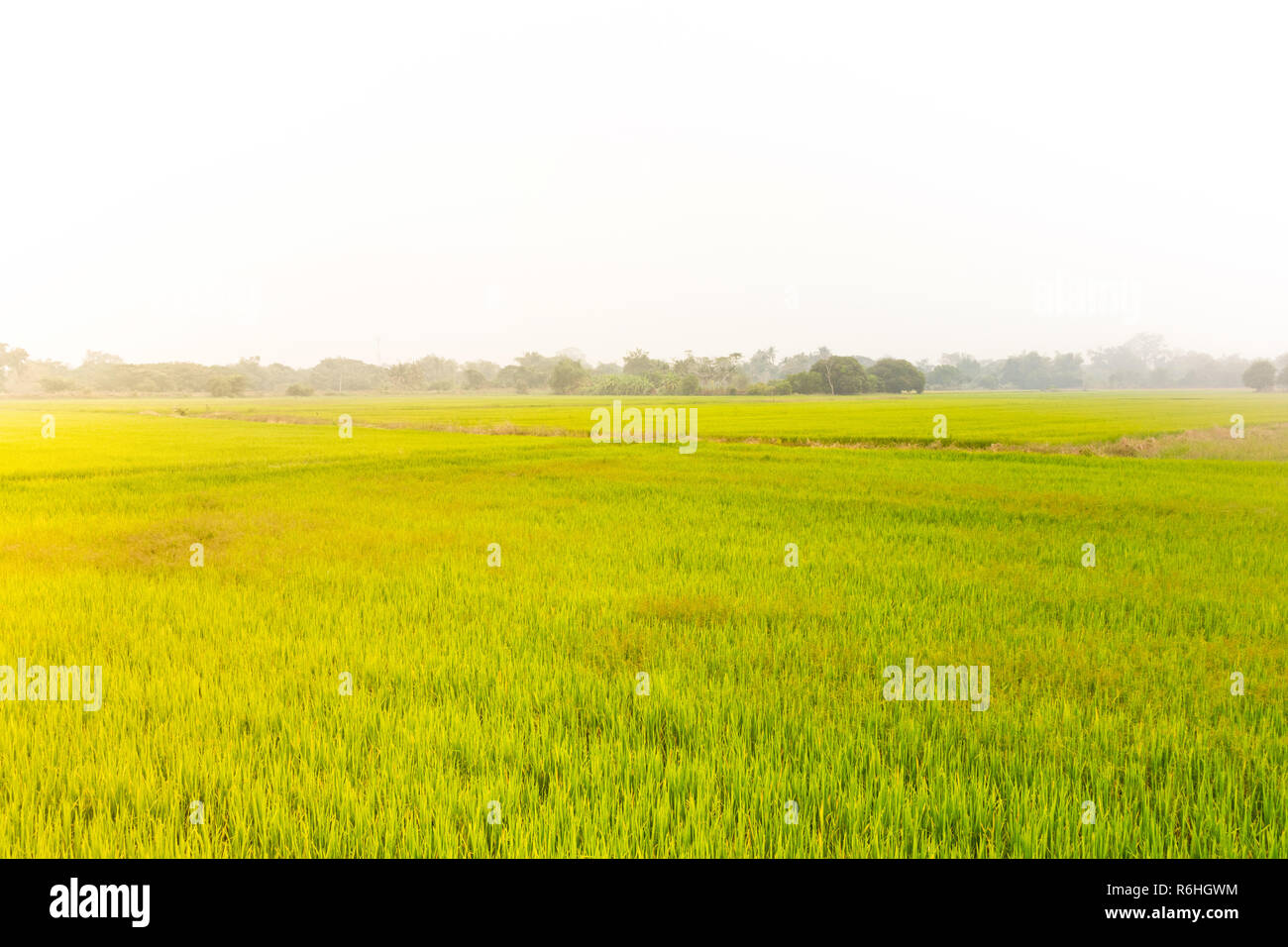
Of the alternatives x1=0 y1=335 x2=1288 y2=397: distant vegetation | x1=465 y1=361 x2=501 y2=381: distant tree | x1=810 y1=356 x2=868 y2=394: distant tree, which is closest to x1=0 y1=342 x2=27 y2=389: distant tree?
x1=0 y1=335 x2=1288 y2=397: distant vegetation

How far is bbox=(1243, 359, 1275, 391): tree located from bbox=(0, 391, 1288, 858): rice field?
136 m

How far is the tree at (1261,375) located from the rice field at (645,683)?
5350 inches

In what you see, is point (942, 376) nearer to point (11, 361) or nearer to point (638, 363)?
point (638, 363)

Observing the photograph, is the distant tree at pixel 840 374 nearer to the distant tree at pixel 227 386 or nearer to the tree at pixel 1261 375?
the tree at pixel 1261 375

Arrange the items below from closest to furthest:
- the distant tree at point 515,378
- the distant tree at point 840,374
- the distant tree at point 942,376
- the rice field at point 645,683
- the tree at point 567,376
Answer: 1. the rice field at point 645,683
2. the distant tree at point 840,374
3. the tree at point 567,376
4. the distant tree at point 515,378
5. the distant tree at point 942,376

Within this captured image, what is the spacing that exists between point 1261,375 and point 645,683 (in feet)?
484

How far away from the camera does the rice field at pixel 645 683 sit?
111 inches

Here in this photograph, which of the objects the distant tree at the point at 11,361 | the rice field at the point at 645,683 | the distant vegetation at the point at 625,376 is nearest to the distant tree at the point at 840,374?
the distant vegetation at the point at 625,376

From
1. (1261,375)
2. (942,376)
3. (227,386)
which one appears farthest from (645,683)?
(942,376)

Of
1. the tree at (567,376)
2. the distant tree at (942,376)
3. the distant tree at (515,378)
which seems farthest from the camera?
the distant tree at (942,376)

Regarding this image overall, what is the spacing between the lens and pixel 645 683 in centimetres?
428
